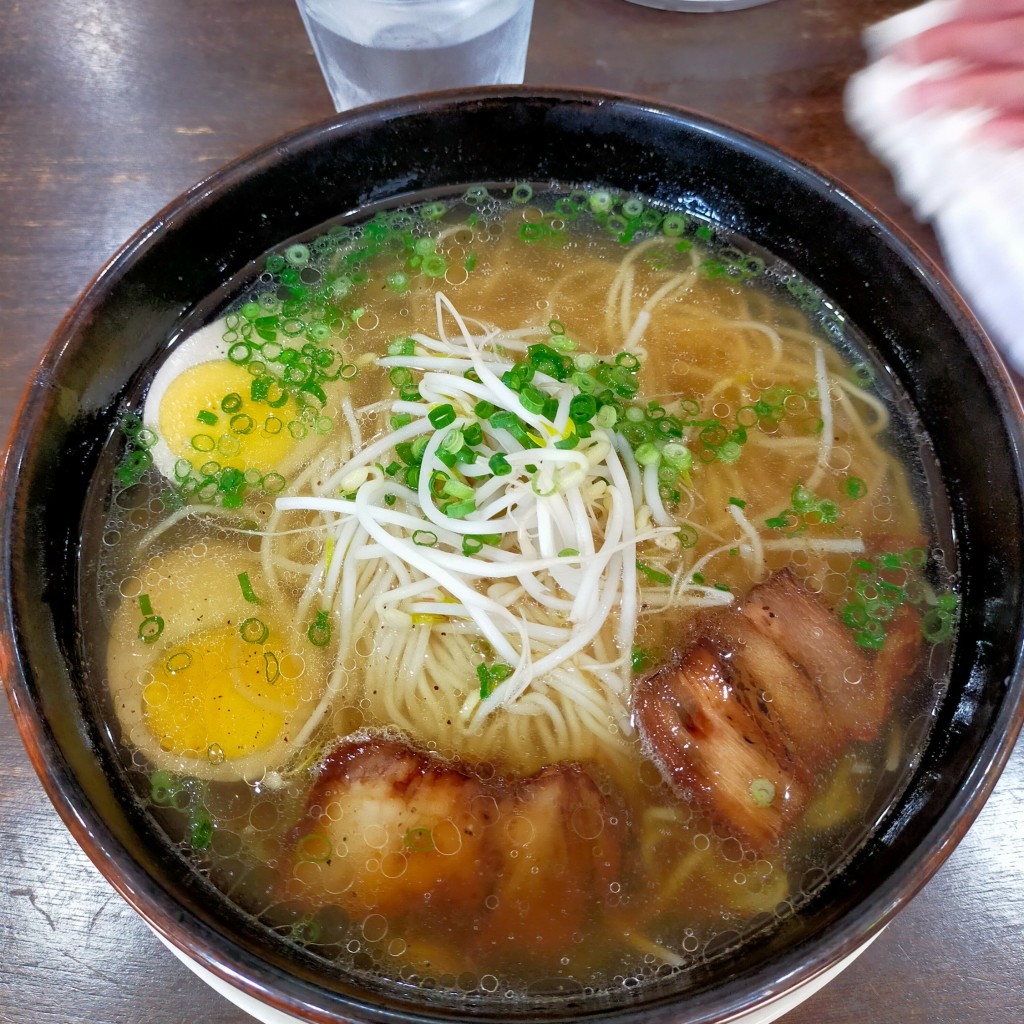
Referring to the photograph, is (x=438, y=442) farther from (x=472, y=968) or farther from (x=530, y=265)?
(x=472, y=968)

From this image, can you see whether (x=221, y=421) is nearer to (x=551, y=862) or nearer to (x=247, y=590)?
(x=247, y=590)

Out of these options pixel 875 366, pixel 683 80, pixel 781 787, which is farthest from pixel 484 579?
pixel 683 80

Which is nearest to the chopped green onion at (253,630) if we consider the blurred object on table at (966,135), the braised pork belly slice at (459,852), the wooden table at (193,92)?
the braised pork belly slice at (459,852)

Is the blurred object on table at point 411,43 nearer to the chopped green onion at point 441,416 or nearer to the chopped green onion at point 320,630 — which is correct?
the chopped green onion at point 441,416

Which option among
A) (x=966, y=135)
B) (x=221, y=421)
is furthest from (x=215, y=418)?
(x=966, y=135)

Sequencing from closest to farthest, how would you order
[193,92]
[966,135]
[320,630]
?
[320,630], [966,135], [193,92]

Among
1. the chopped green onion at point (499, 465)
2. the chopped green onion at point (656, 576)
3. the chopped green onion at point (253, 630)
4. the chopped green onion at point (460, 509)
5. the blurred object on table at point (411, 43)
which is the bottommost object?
the chopped green onion at point (656, 576)
